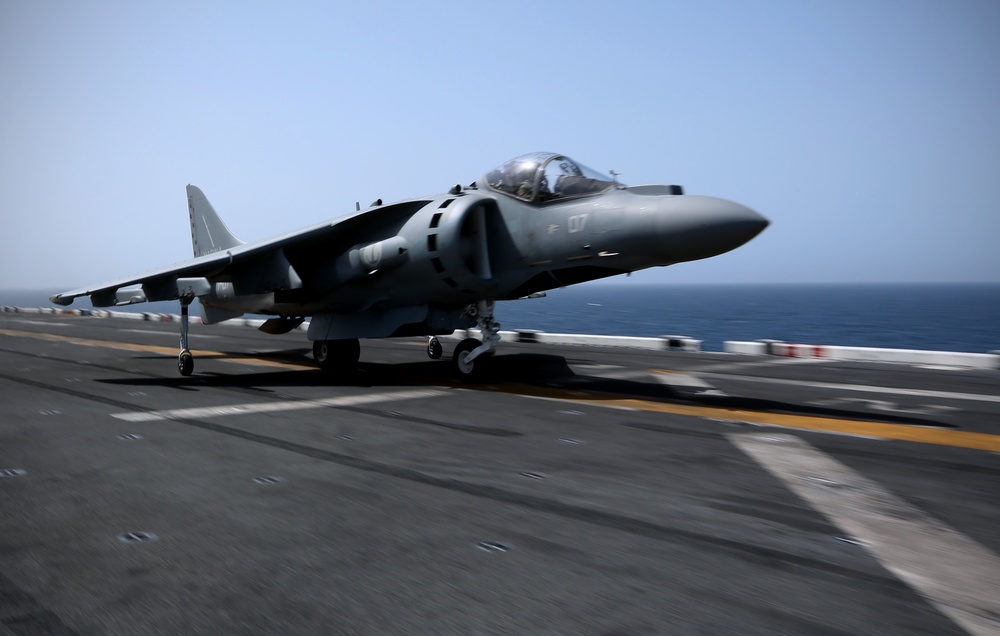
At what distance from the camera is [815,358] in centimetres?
1538

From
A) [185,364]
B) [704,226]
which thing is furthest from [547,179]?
[185,364]

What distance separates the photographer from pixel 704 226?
812cm

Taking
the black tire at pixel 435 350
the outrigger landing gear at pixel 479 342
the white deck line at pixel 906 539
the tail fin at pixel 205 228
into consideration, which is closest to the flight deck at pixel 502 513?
the white deck line at pixel 906 539

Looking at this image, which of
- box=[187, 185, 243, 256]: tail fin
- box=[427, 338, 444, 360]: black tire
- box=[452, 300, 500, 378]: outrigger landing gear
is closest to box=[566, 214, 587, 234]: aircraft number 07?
box=[452, 300, 500, 378]: outrigger landing gear

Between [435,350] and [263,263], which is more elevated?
[263,263]

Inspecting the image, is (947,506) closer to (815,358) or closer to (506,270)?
(506,270)

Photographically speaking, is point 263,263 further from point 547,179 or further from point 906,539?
point 906,539

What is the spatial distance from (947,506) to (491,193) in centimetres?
735

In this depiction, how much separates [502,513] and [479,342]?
6.96 metres

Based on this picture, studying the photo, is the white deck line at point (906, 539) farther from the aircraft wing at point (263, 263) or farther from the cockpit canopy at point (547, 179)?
the aircraft wing at point (263, 263)

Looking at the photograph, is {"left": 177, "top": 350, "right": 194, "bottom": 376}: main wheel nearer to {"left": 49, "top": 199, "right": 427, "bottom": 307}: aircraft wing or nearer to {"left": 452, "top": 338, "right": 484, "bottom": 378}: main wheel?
{"left": 49, "top": 199, "right": 427, "bottom": 307}: aircraft wing

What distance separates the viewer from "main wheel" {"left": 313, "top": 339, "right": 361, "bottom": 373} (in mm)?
13461

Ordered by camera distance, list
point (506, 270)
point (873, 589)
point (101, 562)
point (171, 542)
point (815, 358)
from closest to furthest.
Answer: point (873, 589)
point (101, 562)
point (171, 542)
point (506, 270)
point (815, 358)

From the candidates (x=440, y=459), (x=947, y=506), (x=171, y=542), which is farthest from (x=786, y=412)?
(x=171, y=542)
